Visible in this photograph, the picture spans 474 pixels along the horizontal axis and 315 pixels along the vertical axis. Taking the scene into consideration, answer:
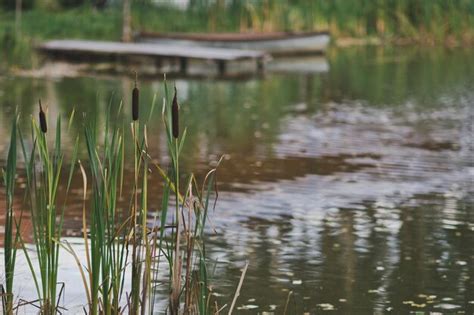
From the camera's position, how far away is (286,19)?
3775cm

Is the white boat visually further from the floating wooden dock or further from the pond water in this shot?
the pond water

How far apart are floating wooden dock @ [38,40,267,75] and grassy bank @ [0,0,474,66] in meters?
4.49

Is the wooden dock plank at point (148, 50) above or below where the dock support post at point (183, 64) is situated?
above

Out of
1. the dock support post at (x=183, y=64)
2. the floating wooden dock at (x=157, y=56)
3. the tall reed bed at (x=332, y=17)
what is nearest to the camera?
the dock support post at (x=183, y=64)

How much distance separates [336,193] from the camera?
12.0m

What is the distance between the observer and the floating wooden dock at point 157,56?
2941 centimetres

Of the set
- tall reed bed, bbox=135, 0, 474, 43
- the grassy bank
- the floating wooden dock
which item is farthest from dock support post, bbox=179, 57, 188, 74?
tall reed bed, bbox=135, 0, 474, 43

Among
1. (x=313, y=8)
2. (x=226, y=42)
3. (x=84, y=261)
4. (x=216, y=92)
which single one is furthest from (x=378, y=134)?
(x=313, y=8)

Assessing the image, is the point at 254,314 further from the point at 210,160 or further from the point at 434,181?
the point at 210,160

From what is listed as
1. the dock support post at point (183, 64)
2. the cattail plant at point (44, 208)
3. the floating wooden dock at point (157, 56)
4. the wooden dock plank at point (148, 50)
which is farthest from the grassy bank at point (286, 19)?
the cattail plant at point (44, 208)

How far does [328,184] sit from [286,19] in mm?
25521

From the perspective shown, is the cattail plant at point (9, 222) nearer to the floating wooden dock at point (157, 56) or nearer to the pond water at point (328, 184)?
the pond water at point (328, 184)

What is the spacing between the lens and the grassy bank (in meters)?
36.8

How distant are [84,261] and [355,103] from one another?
13.3 meters
